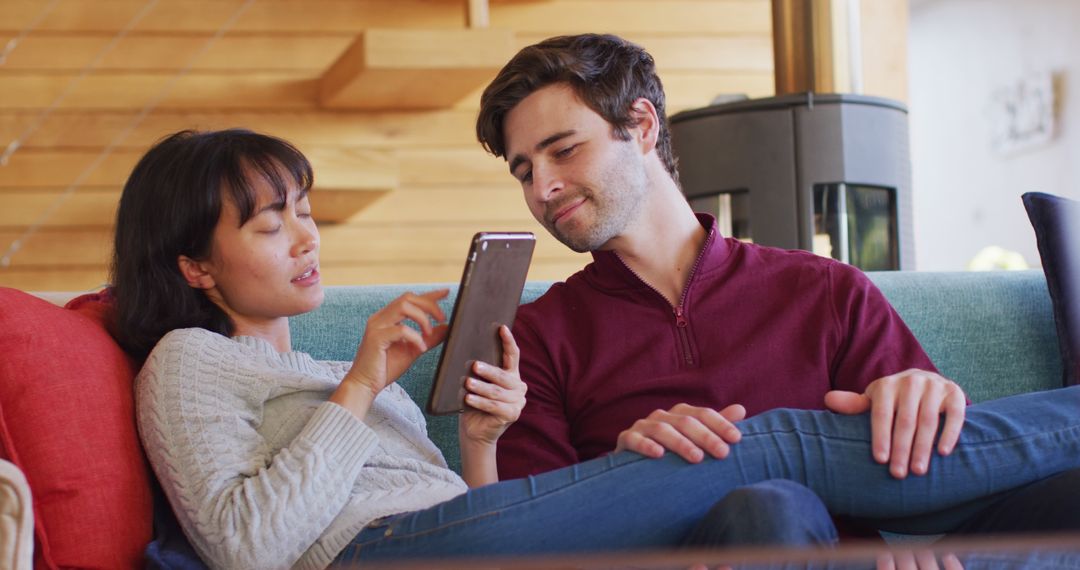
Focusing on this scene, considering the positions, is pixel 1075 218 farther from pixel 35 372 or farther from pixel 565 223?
pixel 35 372

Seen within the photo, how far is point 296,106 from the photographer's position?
373cm

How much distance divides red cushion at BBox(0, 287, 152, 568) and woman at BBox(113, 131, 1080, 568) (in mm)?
40

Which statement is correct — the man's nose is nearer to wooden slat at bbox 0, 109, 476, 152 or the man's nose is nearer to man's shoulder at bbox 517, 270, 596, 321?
man's shoulder at bbox 517, 270, 596, 321

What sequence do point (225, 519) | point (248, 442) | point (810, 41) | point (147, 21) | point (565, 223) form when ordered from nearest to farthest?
point (225, 519) → point (248, 442) → point (565, 223) → point (810, 41) → point (147, 21)

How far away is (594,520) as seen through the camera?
4.40 feet

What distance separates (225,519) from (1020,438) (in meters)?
0.85

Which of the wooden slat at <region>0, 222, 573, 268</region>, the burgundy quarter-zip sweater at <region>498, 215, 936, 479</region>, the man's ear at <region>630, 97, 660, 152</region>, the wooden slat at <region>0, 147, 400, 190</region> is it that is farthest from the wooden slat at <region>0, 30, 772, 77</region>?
the burgundy quarter-zip sweater at <region>498, 215, 936, 479</region>

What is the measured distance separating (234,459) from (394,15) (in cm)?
265

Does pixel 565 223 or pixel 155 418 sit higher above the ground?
pixel 565 223

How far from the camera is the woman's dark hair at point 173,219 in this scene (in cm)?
157

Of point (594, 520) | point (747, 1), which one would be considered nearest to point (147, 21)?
point (747, 1)

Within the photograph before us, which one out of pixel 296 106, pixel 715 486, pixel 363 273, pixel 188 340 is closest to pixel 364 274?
pixel 363 273

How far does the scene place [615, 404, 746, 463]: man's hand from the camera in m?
1.35

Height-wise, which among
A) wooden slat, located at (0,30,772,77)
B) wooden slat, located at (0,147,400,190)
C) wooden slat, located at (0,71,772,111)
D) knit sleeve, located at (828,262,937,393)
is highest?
wooden slat, located at (0,30,772,77)
